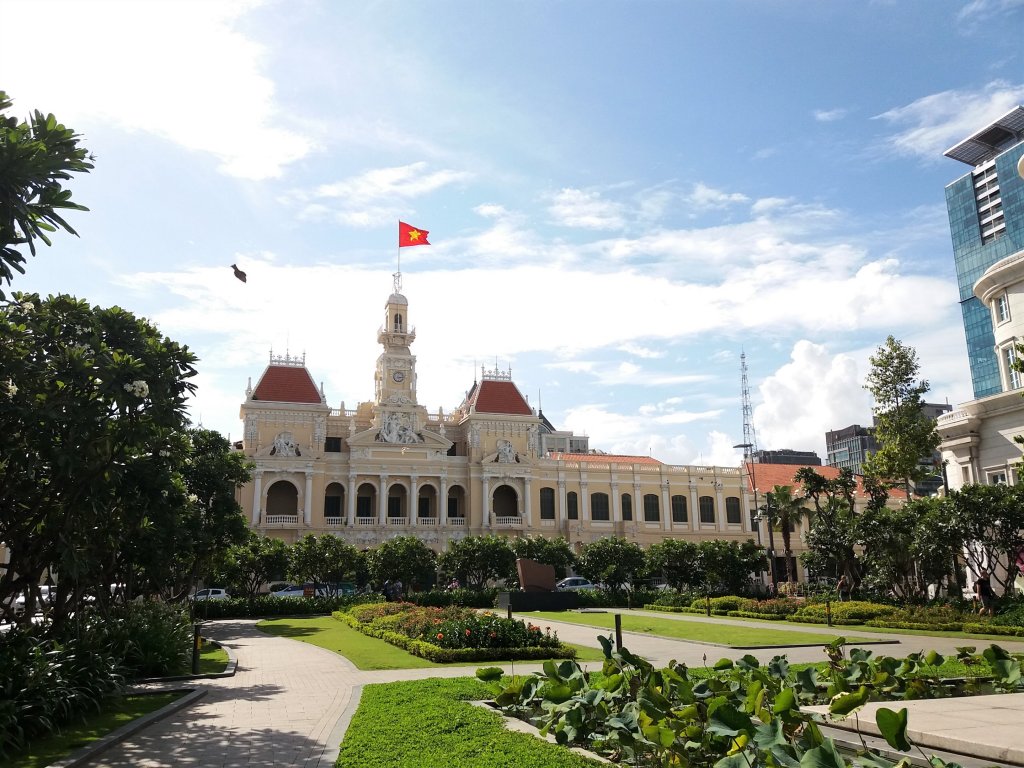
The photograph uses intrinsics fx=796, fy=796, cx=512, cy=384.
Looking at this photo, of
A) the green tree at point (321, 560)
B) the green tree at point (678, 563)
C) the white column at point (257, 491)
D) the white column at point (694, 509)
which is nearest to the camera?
the green tree at point (321, 560)

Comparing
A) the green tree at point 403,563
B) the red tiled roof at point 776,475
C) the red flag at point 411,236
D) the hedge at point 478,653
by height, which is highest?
the red flag at point 411,236

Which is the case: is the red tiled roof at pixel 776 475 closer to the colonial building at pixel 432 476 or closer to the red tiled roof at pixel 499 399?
the colonial building at pixel 432 476

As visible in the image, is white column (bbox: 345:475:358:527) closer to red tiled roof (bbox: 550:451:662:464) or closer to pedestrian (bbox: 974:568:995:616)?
red tiled roof (bbox: 550:451:662:464)

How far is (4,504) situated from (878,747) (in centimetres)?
1207

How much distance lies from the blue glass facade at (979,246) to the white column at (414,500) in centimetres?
6027

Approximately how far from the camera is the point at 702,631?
79.7 feet

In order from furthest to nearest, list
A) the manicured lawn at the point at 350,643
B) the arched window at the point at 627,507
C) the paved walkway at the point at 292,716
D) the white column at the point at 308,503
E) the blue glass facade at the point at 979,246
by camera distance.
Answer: the blue glass facade at the point at 979,246
the arched window at the point at 627,507
the white column at the point at 308,503
the manicured lawn at the point at 350,643
the paved walkway at the point at 292,716

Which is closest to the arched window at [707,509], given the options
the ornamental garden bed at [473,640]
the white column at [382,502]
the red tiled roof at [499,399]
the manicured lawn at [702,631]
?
the red tiled roof at [499,399]

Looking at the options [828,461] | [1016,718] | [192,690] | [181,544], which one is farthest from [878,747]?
[828,461]

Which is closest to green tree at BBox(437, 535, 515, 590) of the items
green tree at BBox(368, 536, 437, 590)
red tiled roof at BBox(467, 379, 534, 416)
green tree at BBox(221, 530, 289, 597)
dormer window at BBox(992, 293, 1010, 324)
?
green tree at BBox(368, 536, 437, 590)

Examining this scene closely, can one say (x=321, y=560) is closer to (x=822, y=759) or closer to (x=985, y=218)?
(x=822, y=759)

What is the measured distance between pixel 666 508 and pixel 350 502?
2474cm

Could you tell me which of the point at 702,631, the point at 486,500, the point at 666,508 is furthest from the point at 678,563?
the point at 666,508

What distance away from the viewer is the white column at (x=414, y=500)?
5563 centimetres
